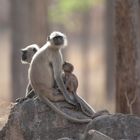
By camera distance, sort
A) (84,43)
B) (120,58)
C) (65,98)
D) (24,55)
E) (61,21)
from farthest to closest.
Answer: (84,43) < (61,21) < (120,58) < (24,55) < (65,98)

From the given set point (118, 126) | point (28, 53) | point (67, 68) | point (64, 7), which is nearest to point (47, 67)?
point (67, 68)

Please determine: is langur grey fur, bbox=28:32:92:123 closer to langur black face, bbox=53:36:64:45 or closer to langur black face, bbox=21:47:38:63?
langur black face, bbox=53:36:64:45

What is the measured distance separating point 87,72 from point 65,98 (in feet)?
93.3

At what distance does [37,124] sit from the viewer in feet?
29.2

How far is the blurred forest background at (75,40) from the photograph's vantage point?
431 inches

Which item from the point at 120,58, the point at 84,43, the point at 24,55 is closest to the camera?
the point at 24,55

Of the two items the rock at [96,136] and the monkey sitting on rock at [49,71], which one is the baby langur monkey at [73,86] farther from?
the rock at [96,136]

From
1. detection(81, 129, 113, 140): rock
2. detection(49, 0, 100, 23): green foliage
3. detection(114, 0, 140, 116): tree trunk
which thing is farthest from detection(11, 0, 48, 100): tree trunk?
detection(81, 129, 113, 140): rock

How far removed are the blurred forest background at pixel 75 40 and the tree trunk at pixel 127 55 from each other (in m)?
0.02

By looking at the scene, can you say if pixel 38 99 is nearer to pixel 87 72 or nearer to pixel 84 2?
pixel 84 2

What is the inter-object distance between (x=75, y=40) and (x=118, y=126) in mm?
38230

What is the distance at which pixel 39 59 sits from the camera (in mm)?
9344

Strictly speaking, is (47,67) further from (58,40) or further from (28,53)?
(28,53)

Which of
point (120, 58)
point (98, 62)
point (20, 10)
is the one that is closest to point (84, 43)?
point (98, 62)
